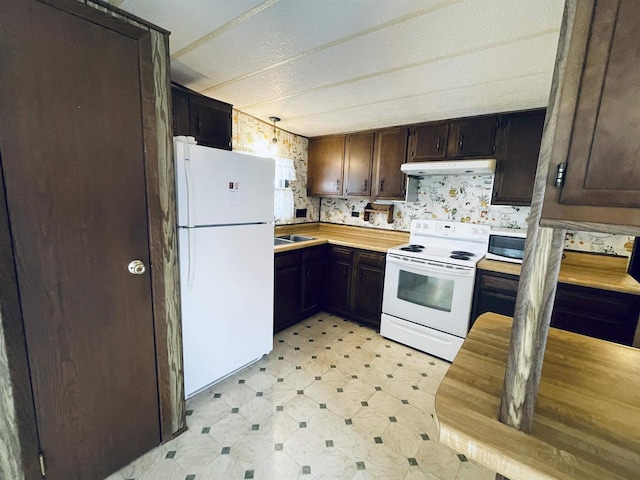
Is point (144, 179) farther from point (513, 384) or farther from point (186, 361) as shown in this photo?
point (513, 384)

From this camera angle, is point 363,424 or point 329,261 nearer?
point 363,424

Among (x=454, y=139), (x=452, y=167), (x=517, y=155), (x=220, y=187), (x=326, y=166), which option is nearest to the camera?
(x=220, y=187)

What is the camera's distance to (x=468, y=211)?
117 inches

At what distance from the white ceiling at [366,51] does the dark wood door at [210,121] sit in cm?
10

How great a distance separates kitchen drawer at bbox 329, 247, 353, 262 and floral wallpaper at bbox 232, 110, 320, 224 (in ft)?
2.47

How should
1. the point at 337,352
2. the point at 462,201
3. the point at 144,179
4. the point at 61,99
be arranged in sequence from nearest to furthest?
the point at 61,99
the point at 144,179
the point at 337,352
the point at 462,201

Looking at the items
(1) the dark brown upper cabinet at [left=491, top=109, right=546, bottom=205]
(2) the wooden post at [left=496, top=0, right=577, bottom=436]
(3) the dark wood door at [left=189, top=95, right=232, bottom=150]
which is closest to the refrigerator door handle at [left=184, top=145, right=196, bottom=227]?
(3) the dark wood door at [left=189, top=95, right=232, bottom=150]

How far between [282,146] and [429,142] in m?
1.72

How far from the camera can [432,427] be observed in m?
1.80

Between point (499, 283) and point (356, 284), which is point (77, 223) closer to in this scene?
point (356, 284)

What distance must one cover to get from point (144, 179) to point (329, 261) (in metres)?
2.29

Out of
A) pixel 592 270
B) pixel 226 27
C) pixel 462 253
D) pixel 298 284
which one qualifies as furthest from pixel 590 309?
pixel 226 27

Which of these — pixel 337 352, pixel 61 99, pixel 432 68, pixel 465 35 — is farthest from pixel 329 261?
pixel 61 99

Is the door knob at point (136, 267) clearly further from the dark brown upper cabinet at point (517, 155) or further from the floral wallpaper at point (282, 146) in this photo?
the dark brown upper cabinet at point (517, 155)
